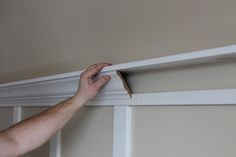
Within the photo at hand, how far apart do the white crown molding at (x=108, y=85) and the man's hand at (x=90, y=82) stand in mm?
17

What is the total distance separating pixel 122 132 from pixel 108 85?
0.14m

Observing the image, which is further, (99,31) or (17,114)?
(17,114)

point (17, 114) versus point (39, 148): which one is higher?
point (17, 114)

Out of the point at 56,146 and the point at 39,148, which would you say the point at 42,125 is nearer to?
the point at 56,146

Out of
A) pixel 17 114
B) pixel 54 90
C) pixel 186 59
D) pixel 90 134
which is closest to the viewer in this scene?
pixel 186 59

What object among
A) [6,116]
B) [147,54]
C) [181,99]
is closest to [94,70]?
[147,54]

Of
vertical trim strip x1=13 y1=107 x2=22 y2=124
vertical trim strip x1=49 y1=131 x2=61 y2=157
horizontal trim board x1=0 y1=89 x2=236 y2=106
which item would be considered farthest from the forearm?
vertical trim strip x1=13 y1=107 x2=22 y2=124

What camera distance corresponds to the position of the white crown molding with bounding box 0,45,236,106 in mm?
725

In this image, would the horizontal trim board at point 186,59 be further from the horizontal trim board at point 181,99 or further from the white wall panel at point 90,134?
the white wall panel at point 90,134

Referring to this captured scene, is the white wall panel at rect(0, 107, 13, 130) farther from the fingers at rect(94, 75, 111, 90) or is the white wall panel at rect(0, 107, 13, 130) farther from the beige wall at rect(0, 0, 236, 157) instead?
the fingers at rect(94, 75, 111, 90)

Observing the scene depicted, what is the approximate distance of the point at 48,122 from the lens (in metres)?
1.02

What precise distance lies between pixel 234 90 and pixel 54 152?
0.82 m

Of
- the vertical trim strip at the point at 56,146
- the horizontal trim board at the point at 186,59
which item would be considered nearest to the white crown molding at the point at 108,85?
the horizontal trim board at the point at 186,59

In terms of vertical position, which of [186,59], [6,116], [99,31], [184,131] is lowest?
[184,131]
